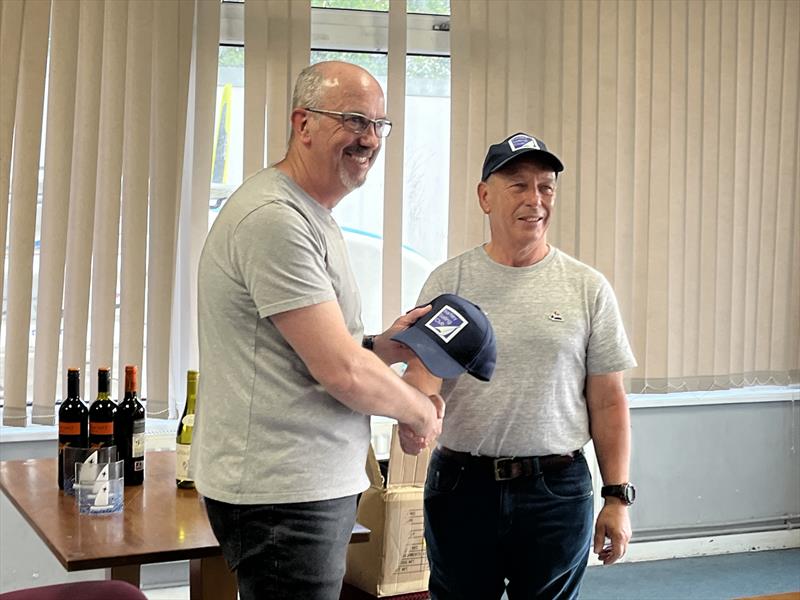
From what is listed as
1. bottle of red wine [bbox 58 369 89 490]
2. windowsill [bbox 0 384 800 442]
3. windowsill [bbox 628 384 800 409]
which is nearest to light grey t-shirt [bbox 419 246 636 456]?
bottle of red wine [bbox 58 369 89 490]

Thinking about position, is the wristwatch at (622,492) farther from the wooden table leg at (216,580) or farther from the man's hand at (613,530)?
the wooden table leg at (216,580)

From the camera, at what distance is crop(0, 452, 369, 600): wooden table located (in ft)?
6.49

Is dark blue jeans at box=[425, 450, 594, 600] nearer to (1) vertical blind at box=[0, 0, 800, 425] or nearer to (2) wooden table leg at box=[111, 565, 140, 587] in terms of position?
(2) wooden table leg at box=[111, 565, 140, 587]

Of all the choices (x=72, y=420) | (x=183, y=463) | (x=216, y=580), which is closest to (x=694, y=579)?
(x=183, y=463)

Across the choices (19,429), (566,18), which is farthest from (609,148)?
(19,429)

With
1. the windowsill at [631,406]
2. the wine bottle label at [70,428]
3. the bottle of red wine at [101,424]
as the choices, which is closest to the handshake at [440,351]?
the bottle of red wine at [101,424]

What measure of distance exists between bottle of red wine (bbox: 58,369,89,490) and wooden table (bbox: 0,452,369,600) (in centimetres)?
11

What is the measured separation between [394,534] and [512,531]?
90 centimetres

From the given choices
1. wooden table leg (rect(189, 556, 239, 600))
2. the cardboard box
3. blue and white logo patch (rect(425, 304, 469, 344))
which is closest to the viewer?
blue and white logo patch (rect(425, 304, 469, 344))

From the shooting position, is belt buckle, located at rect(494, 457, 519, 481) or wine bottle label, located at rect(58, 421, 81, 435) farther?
wine bottle label, located at rect(58, 421, 81, 435)

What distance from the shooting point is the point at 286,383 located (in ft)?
5.41

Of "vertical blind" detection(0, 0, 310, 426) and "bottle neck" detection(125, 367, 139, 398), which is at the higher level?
"vertical blind" detection(0, 0, 310, 426)

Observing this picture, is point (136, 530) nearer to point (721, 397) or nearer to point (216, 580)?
point (216, 580)

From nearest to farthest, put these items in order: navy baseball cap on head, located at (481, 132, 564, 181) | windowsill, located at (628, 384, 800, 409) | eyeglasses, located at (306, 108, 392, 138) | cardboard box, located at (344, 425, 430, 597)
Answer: eyeglasses, located at (306, 108, 392, 138)
navy baseball cap on head, located at (481, 132, 564, 181)
cardboard box, located at (344, 425, 430, 597)
windowsill, located at (628, 384, 800, 409)
